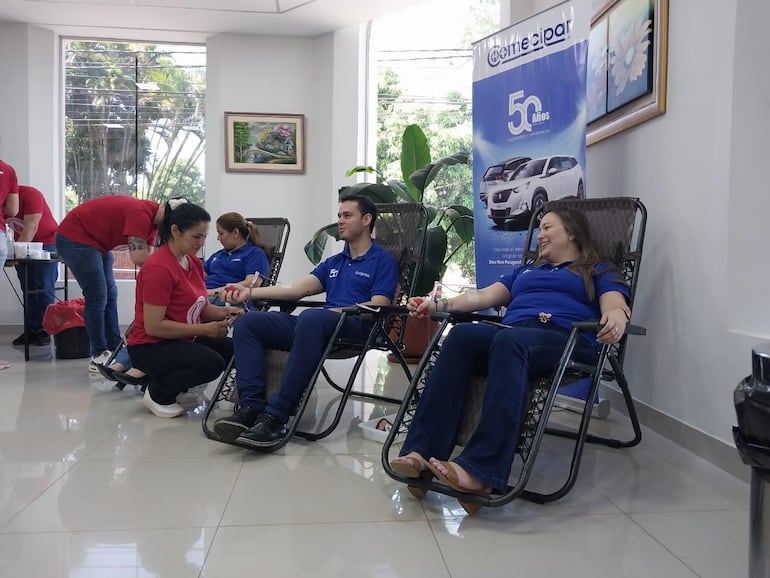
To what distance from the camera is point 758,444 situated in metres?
1.01

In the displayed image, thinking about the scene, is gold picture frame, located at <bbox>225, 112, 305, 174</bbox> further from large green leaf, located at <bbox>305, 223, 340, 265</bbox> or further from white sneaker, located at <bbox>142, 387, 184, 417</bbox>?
white sneaker, located at <bbox>142, 387, 184, 417</bbox>

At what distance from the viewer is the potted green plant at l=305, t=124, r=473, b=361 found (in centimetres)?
455

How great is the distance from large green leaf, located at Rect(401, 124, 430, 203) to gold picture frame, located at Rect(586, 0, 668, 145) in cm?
148

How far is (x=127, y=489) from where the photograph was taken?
2.10m

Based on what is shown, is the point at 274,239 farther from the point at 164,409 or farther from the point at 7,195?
the point at 7,195

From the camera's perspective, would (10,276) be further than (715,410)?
Yes

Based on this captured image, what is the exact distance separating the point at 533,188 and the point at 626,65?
769 mm

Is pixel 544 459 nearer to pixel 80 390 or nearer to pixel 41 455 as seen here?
pixel 41 455

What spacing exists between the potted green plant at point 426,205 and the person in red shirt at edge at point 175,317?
182 cm

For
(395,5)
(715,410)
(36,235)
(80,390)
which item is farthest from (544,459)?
(36,235)

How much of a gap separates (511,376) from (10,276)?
226 inches

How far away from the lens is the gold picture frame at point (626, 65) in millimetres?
2867

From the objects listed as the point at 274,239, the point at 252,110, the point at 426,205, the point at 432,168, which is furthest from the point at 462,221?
the point at 252,110

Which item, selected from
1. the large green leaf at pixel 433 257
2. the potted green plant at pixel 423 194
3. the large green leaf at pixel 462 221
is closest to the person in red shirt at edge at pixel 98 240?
the potted green plant at pixel 423 194
